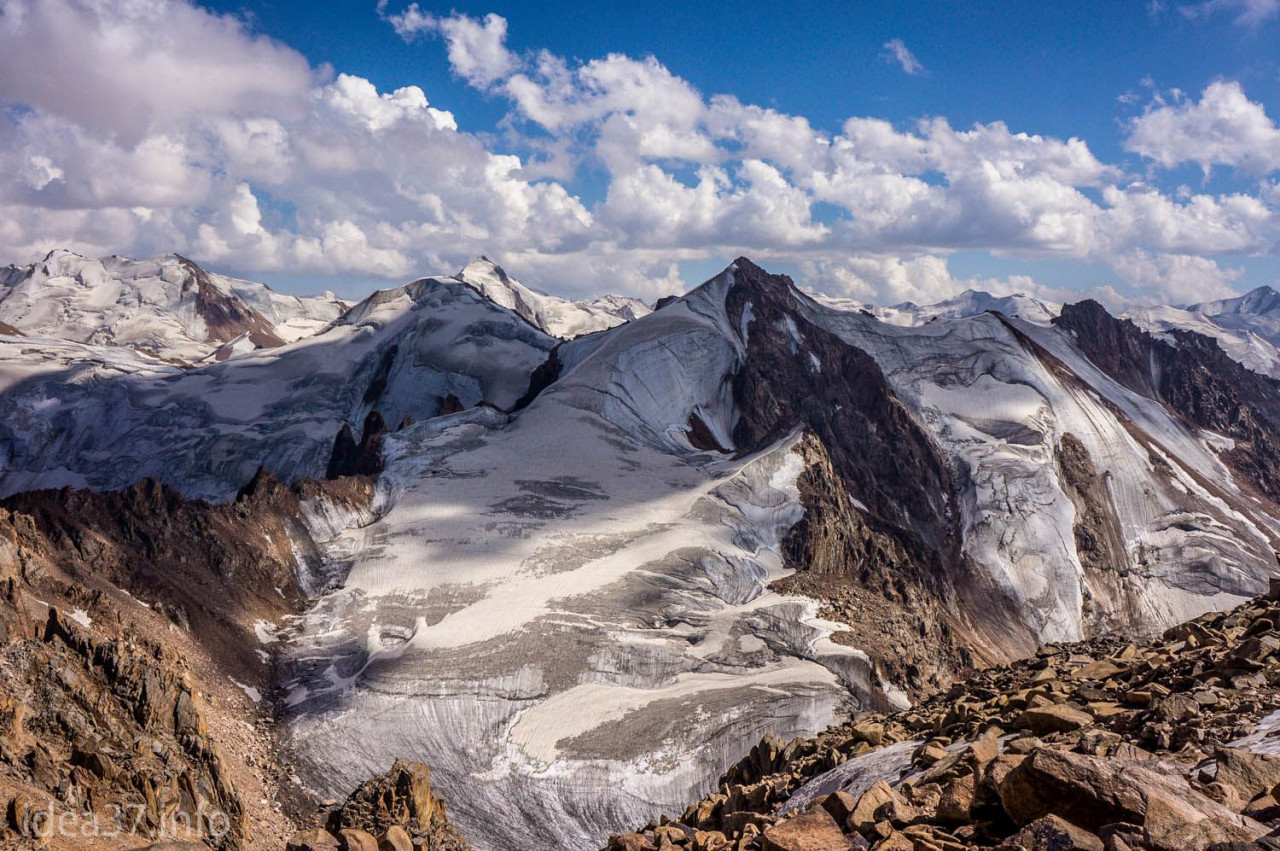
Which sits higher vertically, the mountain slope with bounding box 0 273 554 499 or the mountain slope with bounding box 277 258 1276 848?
the mountain slope with bounding box 0 273 554 499

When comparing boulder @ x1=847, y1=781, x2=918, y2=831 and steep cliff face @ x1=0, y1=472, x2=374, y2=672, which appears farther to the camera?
steep cliff face @ x1=0, y1=472, x2=374, y2=672

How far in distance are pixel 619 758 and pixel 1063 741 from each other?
2541 centimetres

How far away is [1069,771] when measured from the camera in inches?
315

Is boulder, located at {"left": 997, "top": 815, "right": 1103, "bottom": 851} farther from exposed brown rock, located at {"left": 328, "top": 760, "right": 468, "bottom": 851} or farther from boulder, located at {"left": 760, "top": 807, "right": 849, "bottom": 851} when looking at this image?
exposed brown rock, located at {"left": 328, "top": 760, "right": 468, "bottom": 851}

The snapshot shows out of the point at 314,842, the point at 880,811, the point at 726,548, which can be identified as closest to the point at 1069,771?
the point at 880,811

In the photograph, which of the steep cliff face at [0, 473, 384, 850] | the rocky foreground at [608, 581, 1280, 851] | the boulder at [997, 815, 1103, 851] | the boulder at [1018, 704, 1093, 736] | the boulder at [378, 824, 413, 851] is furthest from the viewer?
the steep cliff face at [0, 473, 384, 850]

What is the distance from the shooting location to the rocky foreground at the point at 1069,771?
7523 millimetres

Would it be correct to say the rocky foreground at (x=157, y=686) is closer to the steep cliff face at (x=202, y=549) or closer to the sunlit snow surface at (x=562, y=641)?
the steep cliff face at (x=202, y=549)

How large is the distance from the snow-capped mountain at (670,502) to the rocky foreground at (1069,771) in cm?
1971

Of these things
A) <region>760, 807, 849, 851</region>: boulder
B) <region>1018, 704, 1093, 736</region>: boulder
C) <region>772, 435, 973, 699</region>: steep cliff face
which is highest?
<region>1018, 704, 1093, 736</region>: boulder

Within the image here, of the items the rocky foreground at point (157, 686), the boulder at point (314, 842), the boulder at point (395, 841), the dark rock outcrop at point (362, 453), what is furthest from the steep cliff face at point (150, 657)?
the dark rock outcrop at point (362, 453)

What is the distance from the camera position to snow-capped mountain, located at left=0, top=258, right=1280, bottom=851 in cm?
3644

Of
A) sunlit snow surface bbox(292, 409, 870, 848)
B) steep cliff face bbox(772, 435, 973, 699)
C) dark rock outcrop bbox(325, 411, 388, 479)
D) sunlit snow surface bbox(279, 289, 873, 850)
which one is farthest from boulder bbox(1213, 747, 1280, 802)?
dark rock outcrop bbox(325, 411, 388, 479)

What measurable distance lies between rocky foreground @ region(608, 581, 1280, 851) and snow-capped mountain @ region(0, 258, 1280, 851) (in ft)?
64.7
